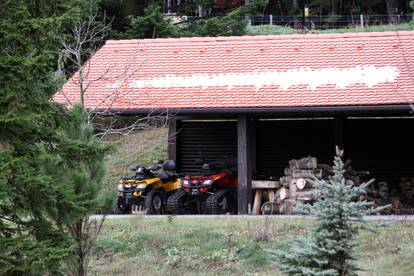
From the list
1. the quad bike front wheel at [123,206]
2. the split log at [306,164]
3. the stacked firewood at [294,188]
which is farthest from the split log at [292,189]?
the quad bike front wheel at [123,206]

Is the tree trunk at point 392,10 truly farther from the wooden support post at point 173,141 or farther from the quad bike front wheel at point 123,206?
the quad bike front wheel at point 123,206

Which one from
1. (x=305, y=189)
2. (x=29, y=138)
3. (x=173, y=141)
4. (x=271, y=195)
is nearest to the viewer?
(x=29, y=138)

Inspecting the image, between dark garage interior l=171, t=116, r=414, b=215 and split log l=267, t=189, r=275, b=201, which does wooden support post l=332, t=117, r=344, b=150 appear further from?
split log l=267, t=189, r=275, b=201

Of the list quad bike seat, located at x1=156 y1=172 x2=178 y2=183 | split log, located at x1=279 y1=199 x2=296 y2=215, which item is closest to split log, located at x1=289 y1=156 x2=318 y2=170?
split log, located at x1=279 y1=199 x2=296 y2=215

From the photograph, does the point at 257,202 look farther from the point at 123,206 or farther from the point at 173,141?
the point at 173,141

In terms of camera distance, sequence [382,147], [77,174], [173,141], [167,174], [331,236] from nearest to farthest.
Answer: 1. [331,236]
2. [77,174]
3. [167,174]
4. [382,147]
5. [173,141]

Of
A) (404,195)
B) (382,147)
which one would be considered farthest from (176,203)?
(382,147)

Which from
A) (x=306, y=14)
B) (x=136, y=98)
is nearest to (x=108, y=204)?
(x=136, y=98)

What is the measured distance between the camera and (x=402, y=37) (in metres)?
20.4

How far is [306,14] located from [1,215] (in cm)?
4016

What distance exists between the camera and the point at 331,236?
7.68 m

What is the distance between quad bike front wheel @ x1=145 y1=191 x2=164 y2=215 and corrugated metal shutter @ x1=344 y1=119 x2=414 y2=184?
17.9 feet

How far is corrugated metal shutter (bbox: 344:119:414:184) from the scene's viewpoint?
67.6 ft

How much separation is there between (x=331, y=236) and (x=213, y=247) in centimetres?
634
